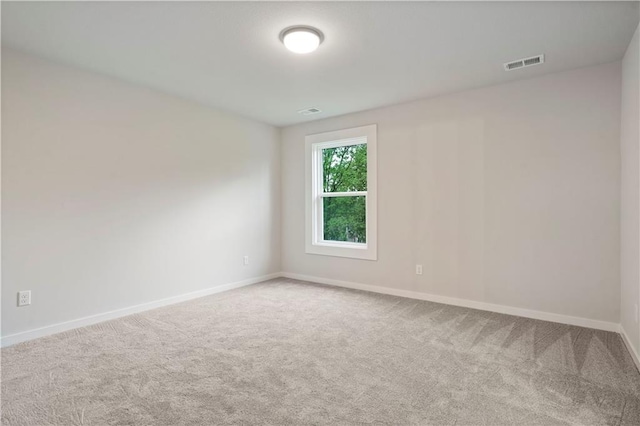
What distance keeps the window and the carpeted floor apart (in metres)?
1.46

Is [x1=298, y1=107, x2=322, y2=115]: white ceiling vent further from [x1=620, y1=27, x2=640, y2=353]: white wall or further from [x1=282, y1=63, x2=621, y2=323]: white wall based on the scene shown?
[x1=620, y1=27, x2=640, y2=353]: white wall

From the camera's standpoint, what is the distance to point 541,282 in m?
3.38

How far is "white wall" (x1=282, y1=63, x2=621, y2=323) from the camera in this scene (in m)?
3.11

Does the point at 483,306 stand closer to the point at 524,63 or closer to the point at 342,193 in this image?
the point at 342,193

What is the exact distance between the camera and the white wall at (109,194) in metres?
2.87

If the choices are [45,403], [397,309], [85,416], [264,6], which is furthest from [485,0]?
[45,403]

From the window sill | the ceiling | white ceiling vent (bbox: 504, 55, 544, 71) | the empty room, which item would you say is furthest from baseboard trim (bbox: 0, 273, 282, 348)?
white ceiling vent (bbox: 504, 55, 544, 71)

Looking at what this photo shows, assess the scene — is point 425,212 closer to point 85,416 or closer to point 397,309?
point 397,309

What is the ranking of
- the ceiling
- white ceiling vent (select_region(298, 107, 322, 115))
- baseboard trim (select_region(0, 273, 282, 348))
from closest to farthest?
the ceiling → baseboard trim (select_region(0, 273, 282, 348)) → white ceiling vent (select_region(298, 107, 322, 115))

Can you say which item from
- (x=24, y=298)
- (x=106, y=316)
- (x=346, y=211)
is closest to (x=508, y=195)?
(x=346, y=211)

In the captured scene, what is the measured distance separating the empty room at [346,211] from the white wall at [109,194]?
0.07 feet

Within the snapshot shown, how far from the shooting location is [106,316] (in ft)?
11.2

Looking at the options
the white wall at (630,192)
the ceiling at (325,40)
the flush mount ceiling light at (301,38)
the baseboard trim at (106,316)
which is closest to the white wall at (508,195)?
the white wall at (630,192)

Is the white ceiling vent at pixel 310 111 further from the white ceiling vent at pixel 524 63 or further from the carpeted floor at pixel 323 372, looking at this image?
the carpeted floor at pixel 323 372
